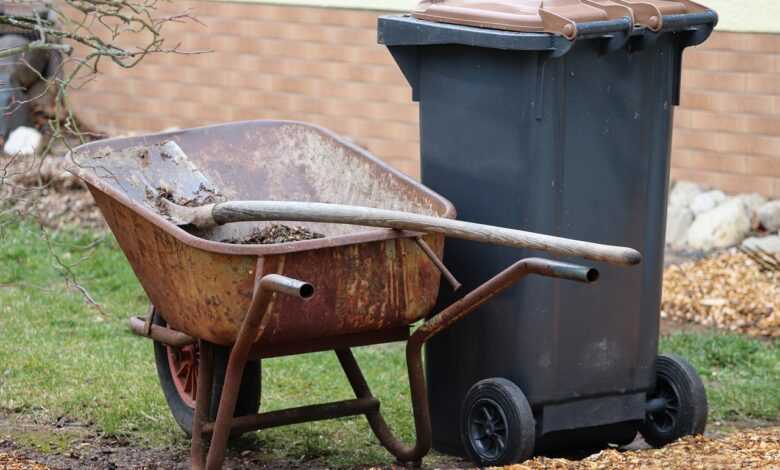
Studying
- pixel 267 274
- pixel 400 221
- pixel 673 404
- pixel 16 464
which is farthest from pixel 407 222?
pixel 16 464

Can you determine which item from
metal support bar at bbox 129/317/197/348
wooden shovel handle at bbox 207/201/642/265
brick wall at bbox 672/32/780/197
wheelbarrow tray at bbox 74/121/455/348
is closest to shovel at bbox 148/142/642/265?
wooden shovel handle at bbox 207/201/642/265

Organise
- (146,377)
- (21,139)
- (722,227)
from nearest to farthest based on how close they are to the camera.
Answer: (146,377) → (722,227) → (21,139)

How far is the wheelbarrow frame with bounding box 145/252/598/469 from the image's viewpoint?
419cm

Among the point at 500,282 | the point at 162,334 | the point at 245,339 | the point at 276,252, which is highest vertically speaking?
the point at 276,252

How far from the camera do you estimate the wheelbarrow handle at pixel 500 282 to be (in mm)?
3880

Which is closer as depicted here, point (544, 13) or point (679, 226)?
point (544, 13)

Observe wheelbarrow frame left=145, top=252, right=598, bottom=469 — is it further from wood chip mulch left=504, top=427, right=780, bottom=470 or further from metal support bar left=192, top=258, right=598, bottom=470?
wood chip mulch left=504, top=427, right=780, bottom=470

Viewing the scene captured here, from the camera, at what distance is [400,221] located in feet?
13.7

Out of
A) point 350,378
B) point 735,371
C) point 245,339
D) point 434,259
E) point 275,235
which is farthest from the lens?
point 735,371

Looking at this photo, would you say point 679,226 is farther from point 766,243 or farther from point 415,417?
point 415,417

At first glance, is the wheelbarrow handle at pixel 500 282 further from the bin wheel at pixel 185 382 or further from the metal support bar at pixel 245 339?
the bin wheel at pixel 185 382

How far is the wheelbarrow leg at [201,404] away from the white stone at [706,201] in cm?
453

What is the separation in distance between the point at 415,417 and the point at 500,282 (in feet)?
2.44

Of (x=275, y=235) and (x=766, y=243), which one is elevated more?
(x=275, y=235)
